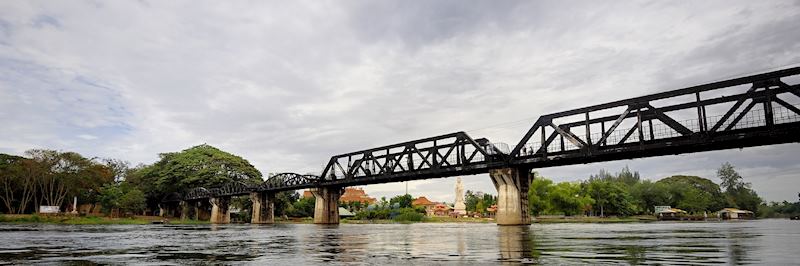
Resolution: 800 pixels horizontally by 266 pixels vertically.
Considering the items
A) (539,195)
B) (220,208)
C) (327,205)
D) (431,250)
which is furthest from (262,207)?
(431,250)

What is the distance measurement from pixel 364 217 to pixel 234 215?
133 ft

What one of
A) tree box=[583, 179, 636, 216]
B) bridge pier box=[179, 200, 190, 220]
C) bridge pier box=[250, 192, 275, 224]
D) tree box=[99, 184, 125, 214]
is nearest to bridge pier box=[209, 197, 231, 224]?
bridge pier box=[179, 200, 190, 220]

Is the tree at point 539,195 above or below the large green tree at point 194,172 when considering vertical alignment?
below

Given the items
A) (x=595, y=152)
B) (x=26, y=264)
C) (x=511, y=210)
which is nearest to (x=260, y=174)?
(x=511, y=210)

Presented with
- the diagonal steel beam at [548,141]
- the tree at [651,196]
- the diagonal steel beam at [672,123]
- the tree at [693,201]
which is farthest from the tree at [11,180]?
the tree at [693,201]

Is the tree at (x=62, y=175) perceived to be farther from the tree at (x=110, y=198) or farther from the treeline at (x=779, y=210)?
the treeline at (x=779, y=210)

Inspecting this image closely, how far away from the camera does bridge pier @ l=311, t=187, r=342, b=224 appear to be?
275 feet

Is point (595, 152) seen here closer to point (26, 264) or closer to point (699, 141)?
point (699, 141)

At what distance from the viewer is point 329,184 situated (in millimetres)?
83000

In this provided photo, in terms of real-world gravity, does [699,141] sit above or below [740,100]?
below

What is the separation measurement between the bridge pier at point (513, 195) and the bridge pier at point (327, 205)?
41769mm

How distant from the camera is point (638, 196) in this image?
15488cm

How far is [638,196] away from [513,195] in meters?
125

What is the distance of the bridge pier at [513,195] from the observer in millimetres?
47003
